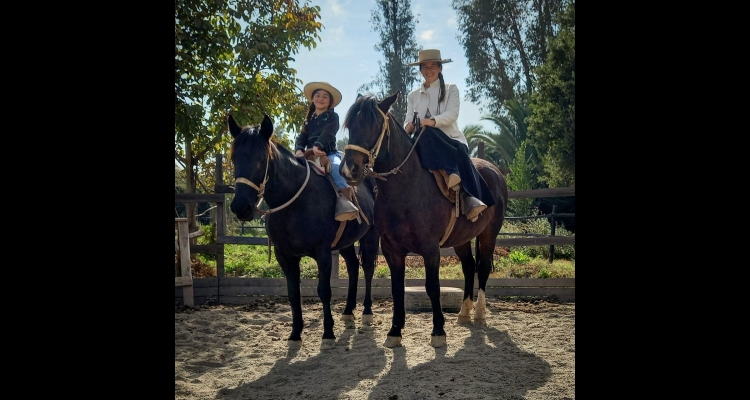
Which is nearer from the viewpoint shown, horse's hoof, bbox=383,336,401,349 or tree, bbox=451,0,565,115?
horse's hoof, bbox=383,336,401,349

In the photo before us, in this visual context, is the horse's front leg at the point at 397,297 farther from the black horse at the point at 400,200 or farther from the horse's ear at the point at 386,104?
the horse's ear at the point at 386,104

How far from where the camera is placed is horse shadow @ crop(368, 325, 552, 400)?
356 cm

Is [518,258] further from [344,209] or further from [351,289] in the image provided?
[344,209]

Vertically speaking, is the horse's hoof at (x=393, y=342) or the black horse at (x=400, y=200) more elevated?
the black horse at (x=400, y=200)

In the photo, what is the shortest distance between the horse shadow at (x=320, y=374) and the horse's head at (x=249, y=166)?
4.37 feet

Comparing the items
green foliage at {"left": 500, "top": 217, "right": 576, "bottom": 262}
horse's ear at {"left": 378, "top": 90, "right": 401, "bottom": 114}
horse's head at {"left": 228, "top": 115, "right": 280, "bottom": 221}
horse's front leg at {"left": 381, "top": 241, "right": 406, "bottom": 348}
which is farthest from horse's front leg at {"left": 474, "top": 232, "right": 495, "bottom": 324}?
green foliage at {"left": 500, "top": 217, "right": 576, "bottom": 262}

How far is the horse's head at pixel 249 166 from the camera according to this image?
4383 millimetres

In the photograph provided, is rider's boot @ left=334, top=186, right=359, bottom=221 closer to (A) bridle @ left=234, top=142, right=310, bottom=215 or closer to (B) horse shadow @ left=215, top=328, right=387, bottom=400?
(A) bridle @ left=234, top=142, right=310, bottom=215

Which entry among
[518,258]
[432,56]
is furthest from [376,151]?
[518,258]

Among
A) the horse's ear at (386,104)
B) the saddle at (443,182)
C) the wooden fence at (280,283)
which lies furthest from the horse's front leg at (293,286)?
the wooden fence at (280,283)

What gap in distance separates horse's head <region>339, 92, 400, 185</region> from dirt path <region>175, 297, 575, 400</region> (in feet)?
5.42
